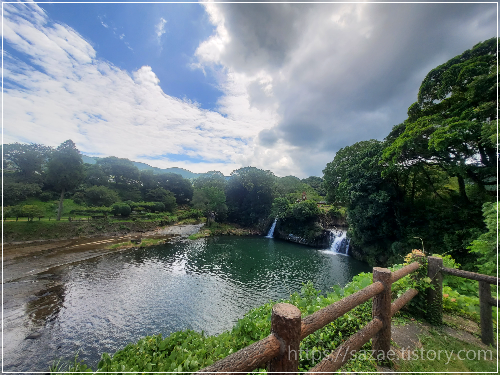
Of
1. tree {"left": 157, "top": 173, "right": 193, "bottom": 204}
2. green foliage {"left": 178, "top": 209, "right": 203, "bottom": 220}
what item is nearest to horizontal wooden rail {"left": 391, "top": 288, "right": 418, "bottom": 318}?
green foliage {"left": 178, "top": 209, "right": 203, "bottom": 220}

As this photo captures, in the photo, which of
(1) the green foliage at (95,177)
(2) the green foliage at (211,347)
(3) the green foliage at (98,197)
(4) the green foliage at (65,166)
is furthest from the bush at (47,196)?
(2) the green foliage at (211,347)

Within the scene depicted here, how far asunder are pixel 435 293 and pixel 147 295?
433 inches

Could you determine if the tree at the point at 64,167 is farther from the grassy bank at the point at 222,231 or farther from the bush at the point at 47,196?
the grassy bank at the point at 222,231

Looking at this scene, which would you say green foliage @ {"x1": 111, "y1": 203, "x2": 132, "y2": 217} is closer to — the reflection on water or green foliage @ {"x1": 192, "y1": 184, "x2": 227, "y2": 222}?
green foliage @ {"x1": 192, "y1": 184, "x2": 227, "y2": 222}

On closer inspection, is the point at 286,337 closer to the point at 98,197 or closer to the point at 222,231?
the point at 222,231

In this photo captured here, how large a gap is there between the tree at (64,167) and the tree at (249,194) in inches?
802

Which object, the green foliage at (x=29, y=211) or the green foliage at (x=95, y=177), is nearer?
the green foliage at (x=29, y=211)

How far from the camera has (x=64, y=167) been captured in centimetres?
2012

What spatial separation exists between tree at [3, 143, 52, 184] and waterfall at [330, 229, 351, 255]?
3840cm

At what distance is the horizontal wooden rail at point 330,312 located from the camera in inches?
56.7

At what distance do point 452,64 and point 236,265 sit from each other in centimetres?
1788

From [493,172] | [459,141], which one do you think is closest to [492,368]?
[459,141]

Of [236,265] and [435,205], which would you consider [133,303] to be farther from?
[435,205]

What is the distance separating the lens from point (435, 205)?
39.4 feet
